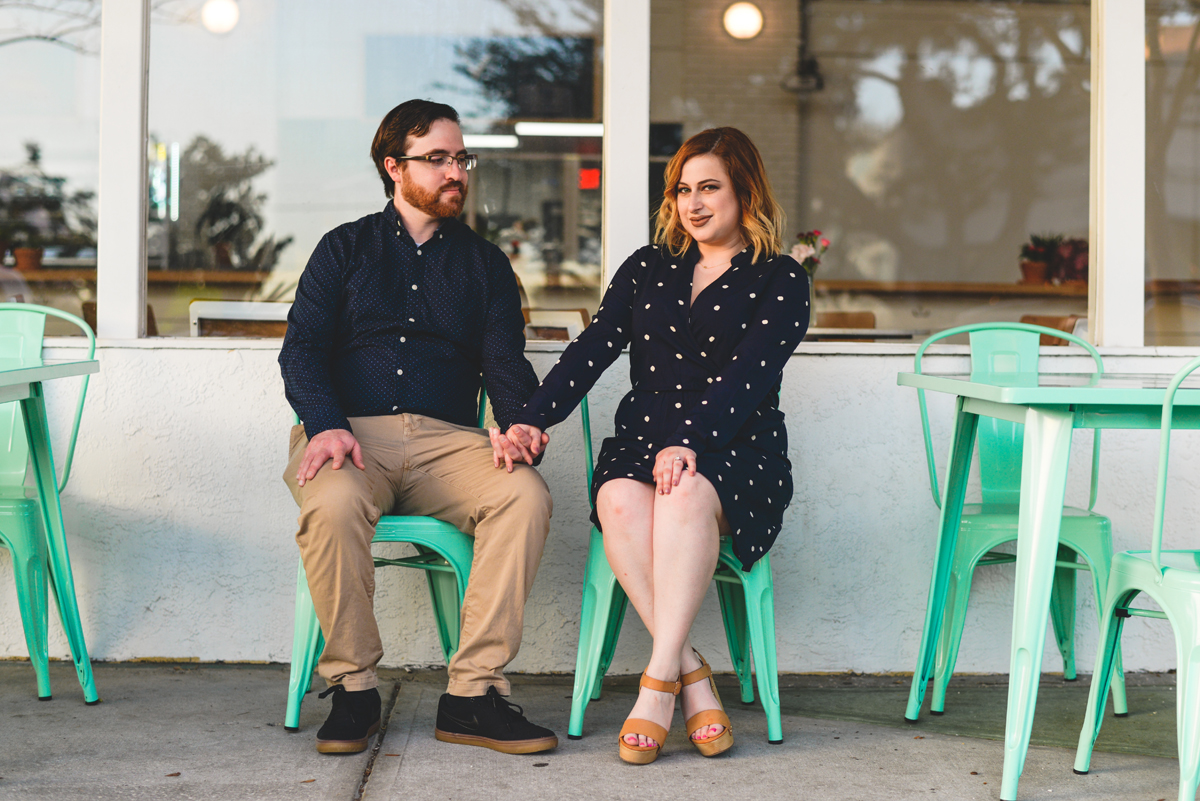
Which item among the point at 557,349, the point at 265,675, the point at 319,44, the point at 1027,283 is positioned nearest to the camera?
the point at 265,675

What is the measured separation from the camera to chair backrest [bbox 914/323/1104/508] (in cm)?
256

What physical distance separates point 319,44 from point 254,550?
559cm

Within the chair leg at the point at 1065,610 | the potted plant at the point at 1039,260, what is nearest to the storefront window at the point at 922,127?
the potted plant at the point at 1039,260

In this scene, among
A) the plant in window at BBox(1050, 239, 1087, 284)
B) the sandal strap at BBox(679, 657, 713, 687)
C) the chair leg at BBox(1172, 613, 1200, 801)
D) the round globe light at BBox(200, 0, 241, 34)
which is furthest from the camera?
the plant in window at BBox(1050, 239, 1087, 284)

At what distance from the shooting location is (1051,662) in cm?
271

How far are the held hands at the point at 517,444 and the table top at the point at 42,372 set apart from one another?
0.83m

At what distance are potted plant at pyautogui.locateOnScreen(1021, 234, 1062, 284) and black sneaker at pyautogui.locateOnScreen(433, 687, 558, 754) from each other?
7.34 m

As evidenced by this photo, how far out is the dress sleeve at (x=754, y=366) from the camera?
6.86ft

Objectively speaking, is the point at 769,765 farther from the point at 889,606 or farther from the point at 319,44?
the point at 319,44

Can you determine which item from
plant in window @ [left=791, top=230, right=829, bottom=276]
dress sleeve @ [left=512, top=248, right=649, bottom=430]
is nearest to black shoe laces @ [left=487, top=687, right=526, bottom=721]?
dress sleeve @ [left=512, top=248, right=649, bottom=430]

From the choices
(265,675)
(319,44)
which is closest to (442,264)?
(265,675)

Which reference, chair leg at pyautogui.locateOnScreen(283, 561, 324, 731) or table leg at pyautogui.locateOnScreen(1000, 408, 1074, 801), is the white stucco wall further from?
table leg at pyautogui.locateOnScreen(1000, 408, 1074, 801)

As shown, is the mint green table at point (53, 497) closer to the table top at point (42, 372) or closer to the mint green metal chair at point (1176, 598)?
the table top at point (42, 372)

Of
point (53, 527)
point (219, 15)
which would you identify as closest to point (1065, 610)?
point (53, 527)
